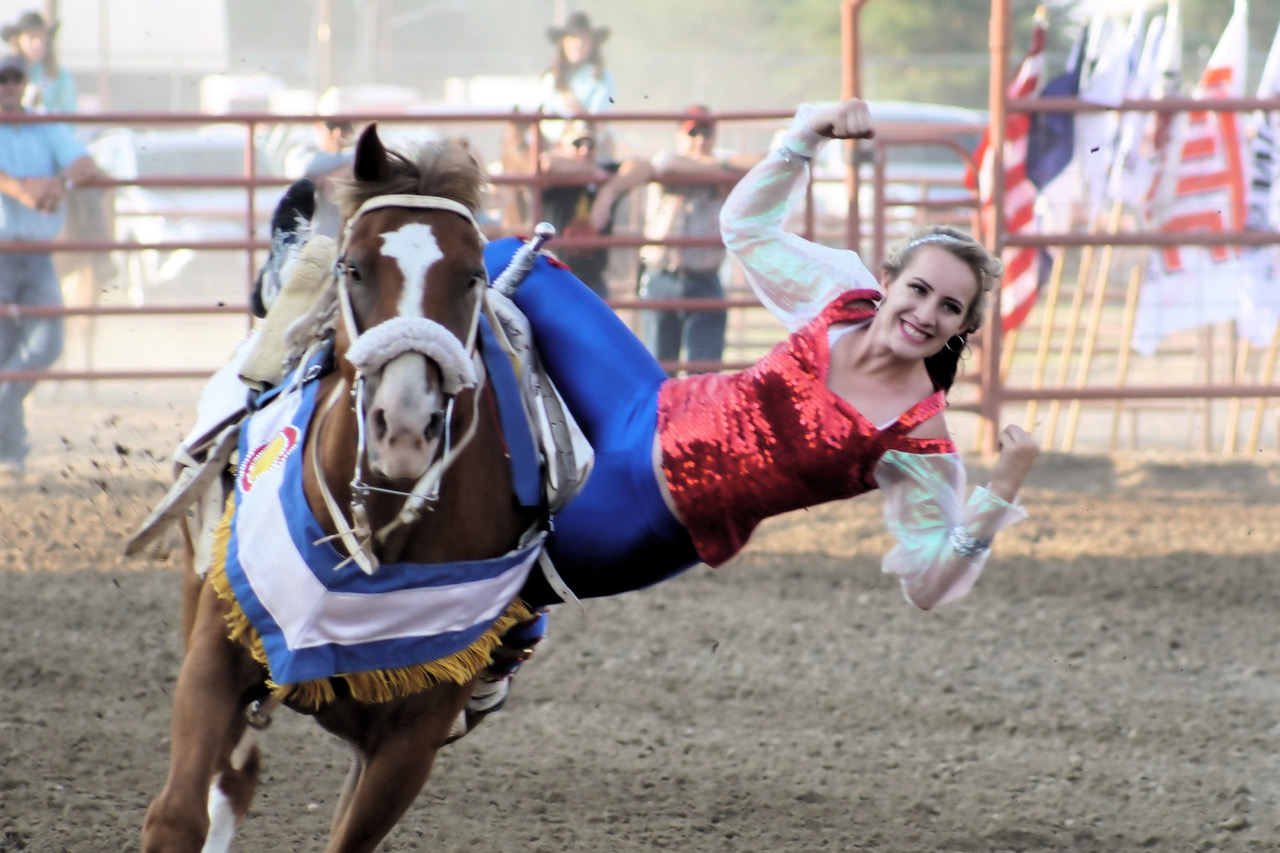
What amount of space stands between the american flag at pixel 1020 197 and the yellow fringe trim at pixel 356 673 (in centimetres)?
497

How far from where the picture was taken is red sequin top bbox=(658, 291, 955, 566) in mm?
2426

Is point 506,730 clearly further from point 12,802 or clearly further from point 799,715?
point 12,802

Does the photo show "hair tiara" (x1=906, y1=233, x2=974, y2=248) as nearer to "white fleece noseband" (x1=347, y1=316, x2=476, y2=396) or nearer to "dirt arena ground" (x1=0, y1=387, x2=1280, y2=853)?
"white fleece noseband" (x1=347, y1=316, x2=476, y2=396)

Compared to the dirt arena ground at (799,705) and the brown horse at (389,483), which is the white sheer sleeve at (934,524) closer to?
the brown horse at (389,483)

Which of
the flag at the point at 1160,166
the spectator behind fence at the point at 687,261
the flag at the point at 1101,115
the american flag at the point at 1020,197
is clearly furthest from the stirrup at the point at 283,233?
the flag at the point at 1160,166

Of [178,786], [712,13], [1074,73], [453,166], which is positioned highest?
[712,13]

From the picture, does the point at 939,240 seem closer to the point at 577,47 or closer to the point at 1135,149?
the point at 1135,149

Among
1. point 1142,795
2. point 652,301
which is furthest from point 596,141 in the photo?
point 1142,795

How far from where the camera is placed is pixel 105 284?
9000 mm

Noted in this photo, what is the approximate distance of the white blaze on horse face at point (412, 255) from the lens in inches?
83.8

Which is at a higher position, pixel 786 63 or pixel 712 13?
pixel 712 13

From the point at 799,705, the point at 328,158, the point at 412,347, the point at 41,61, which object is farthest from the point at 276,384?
the point at 41,61

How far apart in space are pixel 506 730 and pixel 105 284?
240 inches

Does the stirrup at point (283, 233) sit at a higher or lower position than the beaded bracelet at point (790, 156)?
lower
